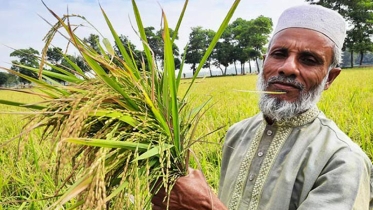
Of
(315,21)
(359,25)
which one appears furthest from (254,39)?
(315,21)

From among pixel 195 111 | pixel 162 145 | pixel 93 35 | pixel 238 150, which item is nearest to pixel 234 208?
pixel 238 150

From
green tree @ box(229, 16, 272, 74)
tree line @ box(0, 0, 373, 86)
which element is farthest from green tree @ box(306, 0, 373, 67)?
green tree @ box(229, 16, 272, 74)

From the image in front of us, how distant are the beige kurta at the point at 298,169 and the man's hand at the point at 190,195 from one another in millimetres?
302

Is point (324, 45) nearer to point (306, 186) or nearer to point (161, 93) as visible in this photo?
point (306, 186)

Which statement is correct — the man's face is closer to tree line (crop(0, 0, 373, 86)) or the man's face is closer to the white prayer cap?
the white prayer cap

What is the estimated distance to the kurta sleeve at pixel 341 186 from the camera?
1356 mm

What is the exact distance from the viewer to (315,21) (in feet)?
6.00

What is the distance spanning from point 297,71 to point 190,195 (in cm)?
75

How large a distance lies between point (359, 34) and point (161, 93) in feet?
161

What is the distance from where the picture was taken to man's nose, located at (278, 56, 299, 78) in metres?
1.70

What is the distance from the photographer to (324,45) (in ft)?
5.82

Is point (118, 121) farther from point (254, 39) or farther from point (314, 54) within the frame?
point (254, 39)

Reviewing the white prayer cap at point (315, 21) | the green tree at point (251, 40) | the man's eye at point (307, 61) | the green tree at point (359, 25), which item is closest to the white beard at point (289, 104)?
the man's eye at point (307, 61)

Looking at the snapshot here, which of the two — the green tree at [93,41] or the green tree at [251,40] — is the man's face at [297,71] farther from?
the green tree at [251,40]
